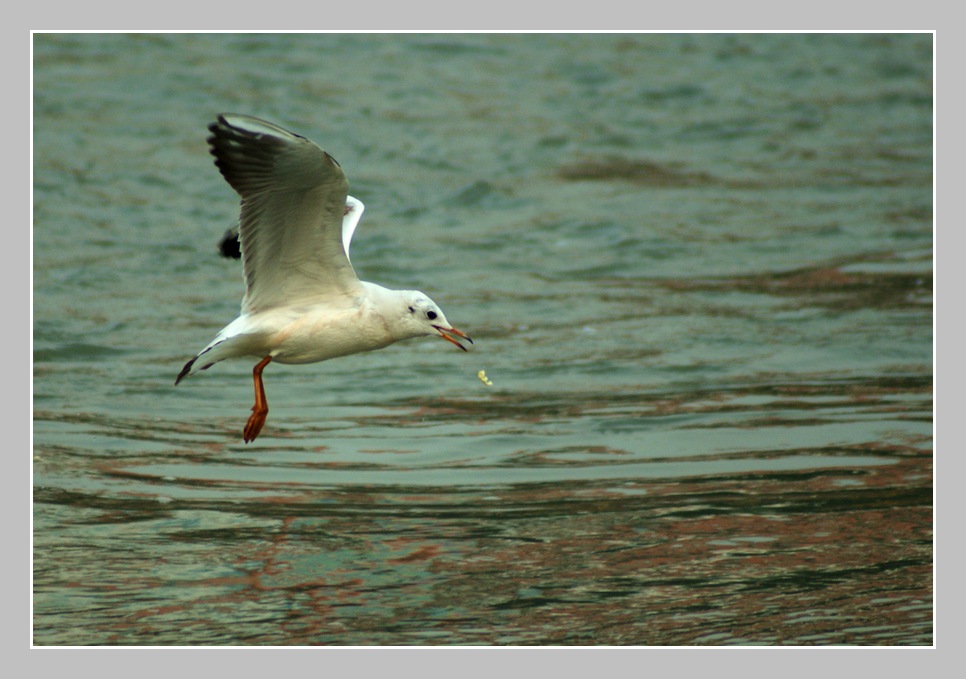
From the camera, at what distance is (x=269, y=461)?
335 inches

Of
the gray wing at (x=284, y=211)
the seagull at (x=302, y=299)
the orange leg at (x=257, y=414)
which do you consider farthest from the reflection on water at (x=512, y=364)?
the gray wing at (x=284, y=211)

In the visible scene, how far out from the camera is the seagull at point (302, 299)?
6918 millimetres

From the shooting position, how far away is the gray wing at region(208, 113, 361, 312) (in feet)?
21.1

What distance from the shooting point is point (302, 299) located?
7457 mm

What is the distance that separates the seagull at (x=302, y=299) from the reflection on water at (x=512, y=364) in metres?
0.91

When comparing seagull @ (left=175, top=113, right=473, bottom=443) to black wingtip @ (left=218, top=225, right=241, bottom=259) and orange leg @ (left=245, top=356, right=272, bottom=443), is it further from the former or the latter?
black wingtip @ (left=218, top=225, right=241, bottom=259)

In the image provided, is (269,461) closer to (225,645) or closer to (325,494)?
(325,494)

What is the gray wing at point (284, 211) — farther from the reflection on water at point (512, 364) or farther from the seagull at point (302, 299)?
the reflection on water at point (512, 364)

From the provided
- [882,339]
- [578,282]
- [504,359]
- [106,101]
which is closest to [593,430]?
[504,359]

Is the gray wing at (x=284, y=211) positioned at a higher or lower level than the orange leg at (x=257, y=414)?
higher

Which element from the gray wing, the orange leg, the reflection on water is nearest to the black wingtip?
the gray wing

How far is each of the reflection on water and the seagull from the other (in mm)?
909

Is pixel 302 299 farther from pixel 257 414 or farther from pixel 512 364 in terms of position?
pixel 512 364

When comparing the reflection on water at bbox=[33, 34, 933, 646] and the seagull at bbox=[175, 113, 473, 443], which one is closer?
the reflection on water at bbox=[33, 34, 933, 646]
